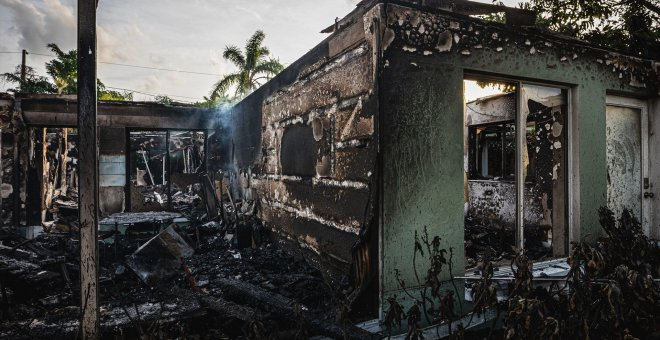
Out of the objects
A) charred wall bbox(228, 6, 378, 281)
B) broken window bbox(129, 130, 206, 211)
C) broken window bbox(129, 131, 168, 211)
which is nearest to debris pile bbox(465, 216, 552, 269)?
charred wall bbox(228, 6, 378, 281)

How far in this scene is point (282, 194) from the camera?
579 centimetres

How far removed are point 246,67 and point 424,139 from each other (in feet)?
57.7

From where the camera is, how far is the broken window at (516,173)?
402cm

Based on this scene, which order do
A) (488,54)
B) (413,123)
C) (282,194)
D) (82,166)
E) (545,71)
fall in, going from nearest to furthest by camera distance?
1. (82,166)
2. (413,123)
3. (488,54)
4. (545,71)
5. (282,194)

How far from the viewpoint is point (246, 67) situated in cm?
1922

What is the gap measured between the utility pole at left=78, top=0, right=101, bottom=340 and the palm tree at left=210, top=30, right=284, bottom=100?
1738 cm

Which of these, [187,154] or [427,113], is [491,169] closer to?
[427,113]

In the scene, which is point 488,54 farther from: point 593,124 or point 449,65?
point 593,124

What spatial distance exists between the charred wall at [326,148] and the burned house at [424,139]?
2 centimetres

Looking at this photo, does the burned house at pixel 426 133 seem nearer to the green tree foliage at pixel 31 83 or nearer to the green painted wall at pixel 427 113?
the green painted wall at pixel 427 113

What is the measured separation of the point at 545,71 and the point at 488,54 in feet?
2.89

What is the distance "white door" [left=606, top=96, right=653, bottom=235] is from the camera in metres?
4.68

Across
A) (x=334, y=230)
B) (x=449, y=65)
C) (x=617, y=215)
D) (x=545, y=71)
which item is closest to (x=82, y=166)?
(x=334, y=230)

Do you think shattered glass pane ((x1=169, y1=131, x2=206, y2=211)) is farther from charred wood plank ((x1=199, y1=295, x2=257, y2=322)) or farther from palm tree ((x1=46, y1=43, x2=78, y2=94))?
charred wood plank ((x1=199, y1=295, x2=257, y2=322))
